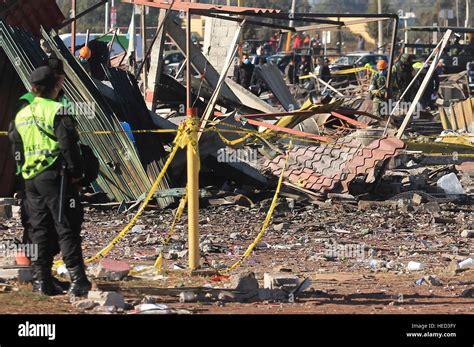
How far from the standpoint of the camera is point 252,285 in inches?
341

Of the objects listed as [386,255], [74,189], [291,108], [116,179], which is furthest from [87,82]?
[291,108]

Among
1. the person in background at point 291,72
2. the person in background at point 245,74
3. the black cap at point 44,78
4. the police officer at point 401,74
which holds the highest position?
the person in background at point 291,72

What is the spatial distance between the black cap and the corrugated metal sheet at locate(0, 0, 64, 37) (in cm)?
690

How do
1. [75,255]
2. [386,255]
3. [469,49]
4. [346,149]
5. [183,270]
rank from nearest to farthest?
[75,255], [183,270], [386,255], [346,149], [469,49]

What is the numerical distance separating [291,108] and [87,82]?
7.81 meters

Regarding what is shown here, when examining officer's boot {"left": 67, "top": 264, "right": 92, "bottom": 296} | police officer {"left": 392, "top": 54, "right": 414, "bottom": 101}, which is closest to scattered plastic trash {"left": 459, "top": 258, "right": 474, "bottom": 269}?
officer's boot {"left": 67, "top": 264, "right": 92, "bottom": 296}

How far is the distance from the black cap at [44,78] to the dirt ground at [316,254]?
1.59 meters

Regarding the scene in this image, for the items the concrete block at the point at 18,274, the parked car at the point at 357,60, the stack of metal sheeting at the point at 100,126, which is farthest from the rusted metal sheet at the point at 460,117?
the parked car at the point at 357,60

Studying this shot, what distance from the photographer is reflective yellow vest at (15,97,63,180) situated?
817 cm

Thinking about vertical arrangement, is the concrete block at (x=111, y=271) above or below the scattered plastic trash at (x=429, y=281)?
above

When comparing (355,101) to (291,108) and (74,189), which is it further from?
(74,189)

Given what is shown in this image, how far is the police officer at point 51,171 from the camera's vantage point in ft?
26.7

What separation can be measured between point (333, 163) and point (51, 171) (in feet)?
24.1

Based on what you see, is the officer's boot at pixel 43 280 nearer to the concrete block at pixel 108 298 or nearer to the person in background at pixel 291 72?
the concrete block at pixel 108 298
